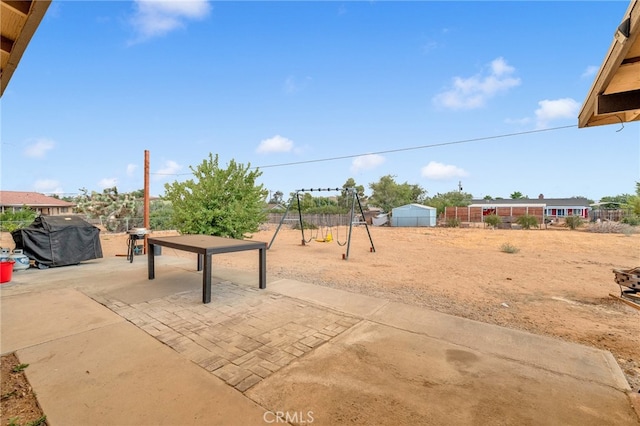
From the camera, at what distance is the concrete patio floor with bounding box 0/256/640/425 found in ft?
5.76

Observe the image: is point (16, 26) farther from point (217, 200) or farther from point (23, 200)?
point (23, 200)

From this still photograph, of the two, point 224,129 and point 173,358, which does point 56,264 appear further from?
point 224,129

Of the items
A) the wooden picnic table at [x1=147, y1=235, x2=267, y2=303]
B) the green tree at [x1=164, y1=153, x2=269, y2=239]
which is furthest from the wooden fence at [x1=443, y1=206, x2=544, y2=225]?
the wooden picnic table at [x1=147, y1=235, x2=267, y2=303]

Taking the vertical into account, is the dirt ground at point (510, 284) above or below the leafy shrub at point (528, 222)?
below

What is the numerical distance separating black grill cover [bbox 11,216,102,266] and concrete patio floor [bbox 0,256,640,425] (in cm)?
277

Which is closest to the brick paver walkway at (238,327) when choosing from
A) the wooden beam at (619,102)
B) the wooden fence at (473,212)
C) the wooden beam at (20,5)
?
the wooden beam at (20,5)

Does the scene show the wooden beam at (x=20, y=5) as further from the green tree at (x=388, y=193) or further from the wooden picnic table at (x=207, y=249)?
the green tree at (x=388, y=193)

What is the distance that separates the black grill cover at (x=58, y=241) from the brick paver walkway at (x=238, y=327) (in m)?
3.62

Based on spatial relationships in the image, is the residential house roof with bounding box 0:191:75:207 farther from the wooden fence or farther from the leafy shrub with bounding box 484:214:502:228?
the leafy shrub with bounding box 484:214:502:228

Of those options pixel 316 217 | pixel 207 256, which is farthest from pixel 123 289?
pixel 316 217

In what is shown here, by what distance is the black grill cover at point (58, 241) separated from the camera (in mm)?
6121

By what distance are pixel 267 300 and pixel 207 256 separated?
1063mm

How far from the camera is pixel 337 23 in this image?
33.8 feet

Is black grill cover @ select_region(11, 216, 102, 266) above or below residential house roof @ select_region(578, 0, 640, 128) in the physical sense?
below
